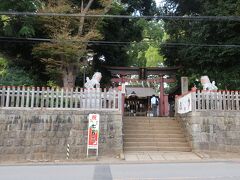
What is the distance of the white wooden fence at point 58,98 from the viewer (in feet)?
45.9

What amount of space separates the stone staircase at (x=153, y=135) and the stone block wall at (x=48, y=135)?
1.29m

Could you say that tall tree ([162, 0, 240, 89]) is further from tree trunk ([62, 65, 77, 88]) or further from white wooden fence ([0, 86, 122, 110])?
white wooden fence ([0, 86, 122, 110])

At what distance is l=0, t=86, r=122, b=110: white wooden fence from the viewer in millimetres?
13977

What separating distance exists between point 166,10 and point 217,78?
26.9 feet

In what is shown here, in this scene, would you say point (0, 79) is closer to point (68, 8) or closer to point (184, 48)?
point (68, 8)

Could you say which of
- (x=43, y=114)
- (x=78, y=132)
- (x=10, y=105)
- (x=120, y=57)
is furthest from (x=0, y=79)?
(x=120, y=57)

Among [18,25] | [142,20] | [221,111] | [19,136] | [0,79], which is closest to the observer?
Answer: [19,136]

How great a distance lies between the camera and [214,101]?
14820 millimetres

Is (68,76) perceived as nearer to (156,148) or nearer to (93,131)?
(93,131)

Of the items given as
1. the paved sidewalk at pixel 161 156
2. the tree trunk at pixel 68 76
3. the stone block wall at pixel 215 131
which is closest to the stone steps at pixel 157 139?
the stone block wall at pixel 215 131

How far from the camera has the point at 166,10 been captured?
26156 millimetres

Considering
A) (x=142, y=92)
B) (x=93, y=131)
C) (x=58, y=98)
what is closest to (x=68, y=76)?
(x=58, y=98)

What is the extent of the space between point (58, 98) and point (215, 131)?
7131mm

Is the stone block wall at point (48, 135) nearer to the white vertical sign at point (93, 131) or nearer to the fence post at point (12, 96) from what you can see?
the fence post at point (12, 96)
